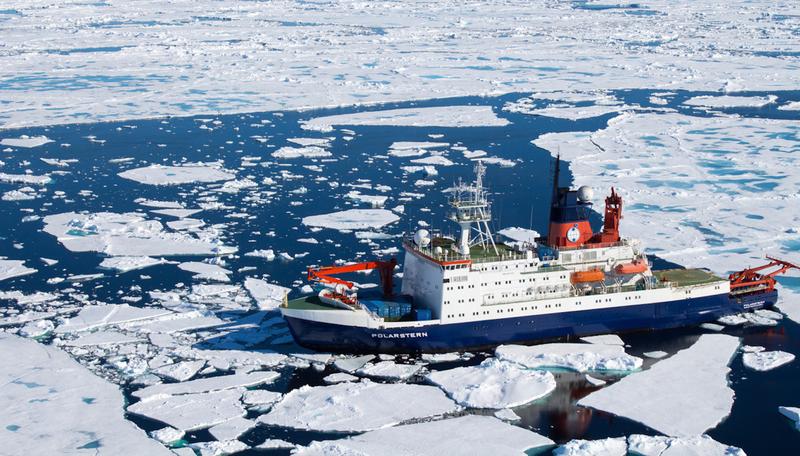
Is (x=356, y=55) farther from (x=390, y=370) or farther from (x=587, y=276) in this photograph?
(x=390, y=370)

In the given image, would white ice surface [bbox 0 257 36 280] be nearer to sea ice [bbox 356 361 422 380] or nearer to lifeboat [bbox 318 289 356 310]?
lifeboat [bbox 318 289 356 310]

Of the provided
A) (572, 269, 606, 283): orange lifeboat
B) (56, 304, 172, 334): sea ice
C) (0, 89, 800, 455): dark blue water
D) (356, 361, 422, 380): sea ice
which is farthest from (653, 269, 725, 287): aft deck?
(56, 304, 172, 334): sea ice

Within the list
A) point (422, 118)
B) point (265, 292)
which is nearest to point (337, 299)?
point (265, 292)

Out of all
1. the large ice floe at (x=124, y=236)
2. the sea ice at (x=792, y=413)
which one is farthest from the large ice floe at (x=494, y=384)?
the large ice floe at (x=124, y=236)

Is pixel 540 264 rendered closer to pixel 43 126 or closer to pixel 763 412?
pixel 763 412

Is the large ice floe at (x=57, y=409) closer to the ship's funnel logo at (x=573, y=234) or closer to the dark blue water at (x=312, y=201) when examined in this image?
the dark blue water at (x=312, y=201)

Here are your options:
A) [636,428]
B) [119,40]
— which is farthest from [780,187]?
[119,40]
